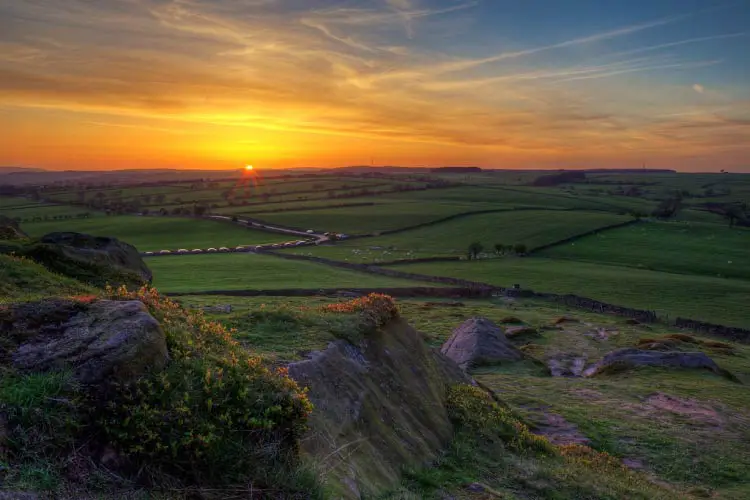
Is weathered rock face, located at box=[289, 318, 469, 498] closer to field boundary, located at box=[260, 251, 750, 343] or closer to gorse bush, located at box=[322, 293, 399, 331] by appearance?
gorse bush, located at box=[322, 293, 399, 331]

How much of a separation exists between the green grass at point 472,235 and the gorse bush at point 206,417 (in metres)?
79.8

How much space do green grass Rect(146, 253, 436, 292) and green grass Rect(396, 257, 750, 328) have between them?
1186 cm

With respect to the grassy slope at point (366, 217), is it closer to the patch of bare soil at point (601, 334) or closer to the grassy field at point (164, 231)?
the grassy field at point (164, 231)

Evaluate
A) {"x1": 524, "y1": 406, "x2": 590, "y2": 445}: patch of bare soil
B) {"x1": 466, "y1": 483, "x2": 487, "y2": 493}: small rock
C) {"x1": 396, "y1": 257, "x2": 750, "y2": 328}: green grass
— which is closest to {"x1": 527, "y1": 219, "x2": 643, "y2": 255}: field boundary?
{"x1": 396, "y1": 257, "x2": 750, "y2": 328}: green grass

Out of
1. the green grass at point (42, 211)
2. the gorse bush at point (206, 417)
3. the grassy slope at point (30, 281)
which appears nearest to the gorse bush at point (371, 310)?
the gorse bush at point (206, 417)

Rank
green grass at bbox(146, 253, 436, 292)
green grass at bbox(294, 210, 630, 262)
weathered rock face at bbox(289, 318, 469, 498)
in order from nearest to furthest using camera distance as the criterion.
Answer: weathered rock face at bbox(289, 318, 469, 498), green grass at bbox(146, 253, 436, 292), green grass at bbox(294, 210, 630, 262)

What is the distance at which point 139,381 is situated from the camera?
762 centimetres

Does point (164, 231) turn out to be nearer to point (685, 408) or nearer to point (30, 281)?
point (30, 281)

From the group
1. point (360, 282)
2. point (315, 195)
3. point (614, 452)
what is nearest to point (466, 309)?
point (360, 282)

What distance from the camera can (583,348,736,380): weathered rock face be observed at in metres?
32.3

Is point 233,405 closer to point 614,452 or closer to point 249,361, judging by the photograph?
point 249,361

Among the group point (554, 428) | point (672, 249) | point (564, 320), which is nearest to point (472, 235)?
point (672, 249)

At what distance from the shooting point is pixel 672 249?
317 ft

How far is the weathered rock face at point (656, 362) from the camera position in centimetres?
3234
